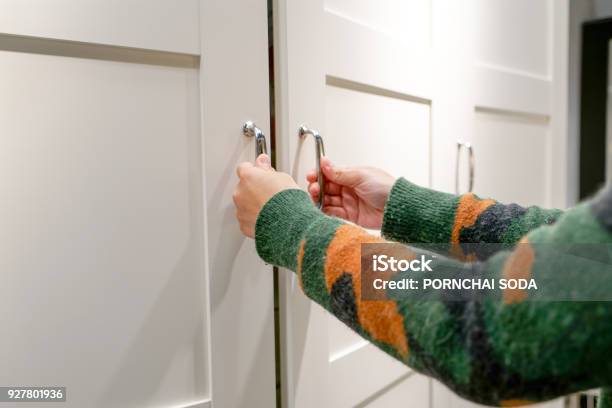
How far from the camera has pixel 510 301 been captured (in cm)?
29

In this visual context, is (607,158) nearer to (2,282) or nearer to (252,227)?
(252,227)

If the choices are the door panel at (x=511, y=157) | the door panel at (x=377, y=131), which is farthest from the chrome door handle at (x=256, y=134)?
the door panel at (x=511, y=157)

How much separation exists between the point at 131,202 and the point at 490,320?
341 mm

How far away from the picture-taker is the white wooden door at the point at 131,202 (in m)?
0.41

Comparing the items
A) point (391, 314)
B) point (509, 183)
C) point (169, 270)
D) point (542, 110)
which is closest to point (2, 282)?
point (169, 270)

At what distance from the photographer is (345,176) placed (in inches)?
23.9

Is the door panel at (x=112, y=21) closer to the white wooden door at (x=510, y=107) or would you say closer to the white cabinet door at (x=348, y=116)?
the white cabinet door at (x=348, y=116)

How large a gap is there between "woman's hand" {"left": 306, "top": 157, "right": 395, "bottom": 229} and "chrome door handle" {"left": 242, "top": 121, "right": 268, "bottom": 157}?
0.09 metres

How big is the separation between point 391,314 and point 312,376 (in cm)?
32

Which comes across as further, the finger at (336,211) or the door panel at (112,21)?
the finger at (336,211)

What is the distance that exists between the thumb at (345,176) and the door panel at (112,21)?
0.71 ft

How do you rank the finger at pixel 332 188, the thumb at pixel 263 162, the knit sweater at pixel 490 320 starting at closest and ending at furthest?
the knit sweater at pixel 490 320
the thumb at pixel 263 162
the finger at pixel 332 188

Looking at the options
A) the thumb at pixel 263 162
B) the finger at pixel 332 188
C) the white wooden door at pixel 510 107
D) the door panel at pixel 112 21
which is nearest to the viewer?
the door panel at pixel 112 21

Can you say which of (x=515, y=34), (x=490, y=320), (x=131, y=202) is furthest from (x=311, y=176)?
(x=515, y=34)
